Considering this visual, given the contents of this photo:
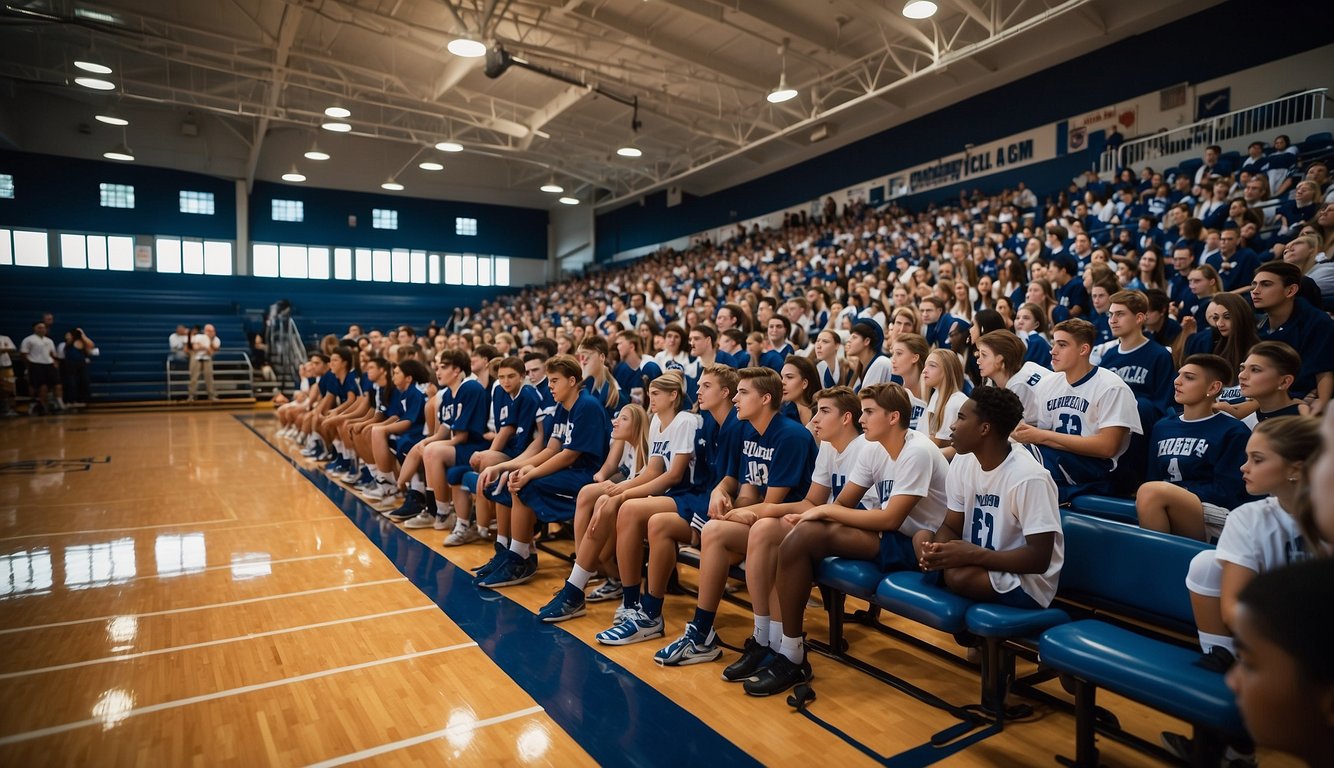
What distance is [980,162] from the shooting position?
14.9 meters

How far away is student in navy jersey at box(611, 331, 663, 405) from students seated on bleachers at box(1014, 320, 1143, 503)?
12.1ft

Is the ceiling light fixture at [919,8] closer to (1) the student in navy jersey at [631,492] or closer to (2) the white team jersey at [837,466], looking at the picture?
(1) the student in navy jersey at [631,492]

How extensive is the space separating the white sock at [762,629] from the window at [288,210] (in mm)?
25626

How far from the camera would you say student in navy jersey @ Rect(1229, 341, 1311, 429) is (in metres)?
2.97

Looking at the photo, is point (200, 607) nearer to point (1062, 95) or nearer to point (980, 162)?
point (1062, 95)

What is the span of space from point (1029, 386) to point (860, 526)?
1.73 meters

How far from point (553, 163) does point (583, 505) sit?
66.1 ft

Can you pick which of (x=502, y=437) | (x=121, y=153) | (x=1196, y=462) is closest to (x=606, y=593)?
(x=502, y=437)

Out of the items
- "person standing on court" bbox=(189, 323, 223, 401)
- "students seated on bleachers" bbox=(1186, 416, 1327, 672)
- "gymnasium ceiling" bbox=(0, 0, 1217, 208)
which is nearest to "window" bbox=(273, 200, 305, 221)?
"gymnasium ceiling" bbox=(0, 0, 1217, 208)

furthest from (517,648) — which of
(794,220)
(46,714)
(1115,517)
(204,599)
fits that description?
(794,220)

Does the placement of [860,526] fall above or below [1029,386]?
below

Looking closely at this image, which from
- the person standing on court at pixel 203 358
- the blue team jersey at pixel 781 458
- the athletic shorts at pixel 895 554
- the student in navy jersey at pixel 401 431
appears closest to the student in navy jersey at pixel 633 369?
the student in navy jersey at pixel 401 431

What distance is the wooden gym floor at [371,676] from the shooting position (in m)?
2.47

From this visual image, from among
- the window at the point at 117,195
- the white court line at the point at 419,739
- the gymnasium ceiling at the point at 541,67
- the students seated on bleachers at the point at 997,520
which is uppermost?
the gymnasium ceiling at the point at 541,67
